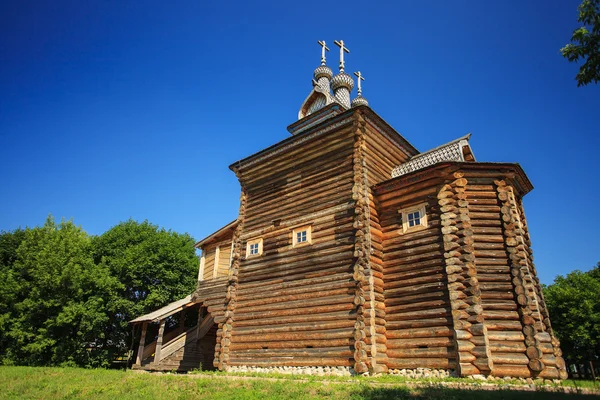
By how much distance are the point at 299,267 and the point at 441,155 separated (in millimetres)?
7646

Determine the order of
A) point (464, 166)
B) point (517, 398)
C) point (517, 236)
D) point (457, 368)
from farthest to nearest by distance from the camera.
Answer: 1. point (464, 166)
2. point (517, 236)
3. point (457, 368)
4. point (517, 398)

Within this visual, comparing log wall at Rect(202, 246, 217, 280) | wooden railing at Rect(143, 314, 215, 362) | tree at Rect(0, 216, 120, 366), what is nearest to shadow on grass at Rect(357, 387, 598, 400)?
log wall at Rect(202, 246, 217, 280)

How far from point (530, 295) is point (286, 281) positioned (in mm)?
8944

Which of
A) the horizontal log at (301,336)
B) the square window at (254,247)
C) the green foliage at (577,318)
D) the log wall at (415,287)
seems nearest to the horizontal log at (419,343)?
→ the log wall at (415,287)

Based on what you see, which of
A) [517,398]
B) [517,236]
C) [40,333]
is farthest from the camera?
[40,333]

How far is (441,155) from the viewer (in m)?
16.5

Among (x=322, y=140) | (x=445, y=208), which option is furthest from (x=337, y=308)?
(x=322, y=140)

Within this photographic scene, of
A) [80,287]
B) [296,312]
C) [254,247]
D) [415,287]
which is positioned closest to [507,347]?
[415,287]

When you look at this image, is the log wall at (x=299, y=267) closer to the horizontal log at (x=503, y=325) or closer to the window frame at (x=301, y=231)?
the window frame at (x=301, y=231)

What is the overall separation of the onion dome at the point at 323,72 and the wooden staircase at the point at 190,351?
1729cm

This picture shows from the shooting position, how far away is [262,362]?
51.9ft

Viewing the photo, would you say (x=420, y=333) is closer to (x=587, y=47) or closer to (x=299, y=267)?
(x=299, y=267)

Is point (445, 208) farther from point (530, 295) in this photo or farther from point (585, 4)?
point (585, 4)

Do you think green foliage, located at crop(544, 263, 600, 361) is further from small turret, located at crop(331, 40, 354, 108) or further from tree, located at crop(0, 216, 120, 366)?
tree, located at crop(0, 216, 120, 366)
